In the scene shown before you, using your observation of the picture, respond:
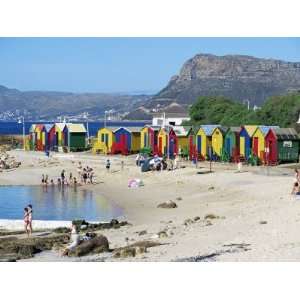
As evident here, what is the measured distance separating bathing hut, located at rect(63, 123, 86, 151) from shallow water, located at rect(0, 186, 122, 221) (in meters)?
16.4

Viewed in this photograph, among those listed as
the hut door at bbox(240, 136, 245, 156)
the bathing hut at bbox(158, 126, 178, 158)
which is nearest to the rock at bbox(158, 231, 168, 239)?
the hut door at bbox(240, 136, 245, 156)

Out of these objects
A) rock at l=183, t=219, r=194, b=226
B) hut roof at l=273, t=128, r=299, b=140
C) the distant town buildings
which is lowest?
rock at l=183, t=219, r=194, b=226

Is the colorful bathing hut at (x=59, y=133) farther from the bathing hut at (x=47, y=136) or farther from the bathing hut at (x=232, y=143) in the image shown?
the bathing hut at (x=232, y=143)

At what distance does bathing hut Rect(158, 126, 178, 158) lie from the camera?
38000 millimetres

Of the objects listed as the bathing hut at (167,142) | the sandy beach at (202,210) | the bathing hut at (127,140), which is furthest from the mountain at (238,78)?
the sandy beach at (202,210)

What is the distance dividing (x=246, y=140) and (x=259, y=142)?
1.17 meters

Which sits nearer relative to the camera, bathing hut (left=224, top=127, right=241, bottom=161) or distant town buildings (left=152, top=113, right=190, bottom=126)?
bathing hut (left=224, top=127, right=241, bottom=161)

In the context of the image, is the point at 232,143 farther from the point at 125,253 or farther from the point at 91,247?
the point at 125,253

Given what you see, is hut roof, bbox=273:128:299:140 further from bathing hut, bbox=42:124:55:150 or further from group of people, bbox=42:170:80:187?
bathing hut, bbox=42:124:55:150

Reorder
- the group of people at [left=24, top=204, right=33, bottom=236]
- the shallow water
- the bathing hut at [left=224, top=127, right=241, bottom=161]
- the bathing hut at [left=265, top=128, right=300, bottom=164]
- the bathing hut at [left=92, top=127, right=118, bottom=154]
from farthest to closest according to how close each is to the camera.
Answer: the bathing hut at [left=92, top=127, right=118, bottom=154], the bathing hut at [left=224, top=127, right=241, bottom=161], the bathing hut at [left=265, top=128, right=300, bottom=164], the shallow water, the group of people at [left=24, top=204, right=33, bottom=236]

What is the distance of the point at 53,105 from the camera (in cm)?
14000

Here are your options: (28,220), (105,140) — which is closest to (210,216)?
(28,220)

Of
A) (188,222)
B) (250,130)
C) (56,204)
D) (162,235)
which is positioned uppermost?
(250,130)

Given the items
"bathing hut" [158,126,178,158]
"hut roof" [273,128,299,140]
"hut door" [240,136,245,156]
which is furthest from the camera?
"bathing hut" [158,126,178,158]
